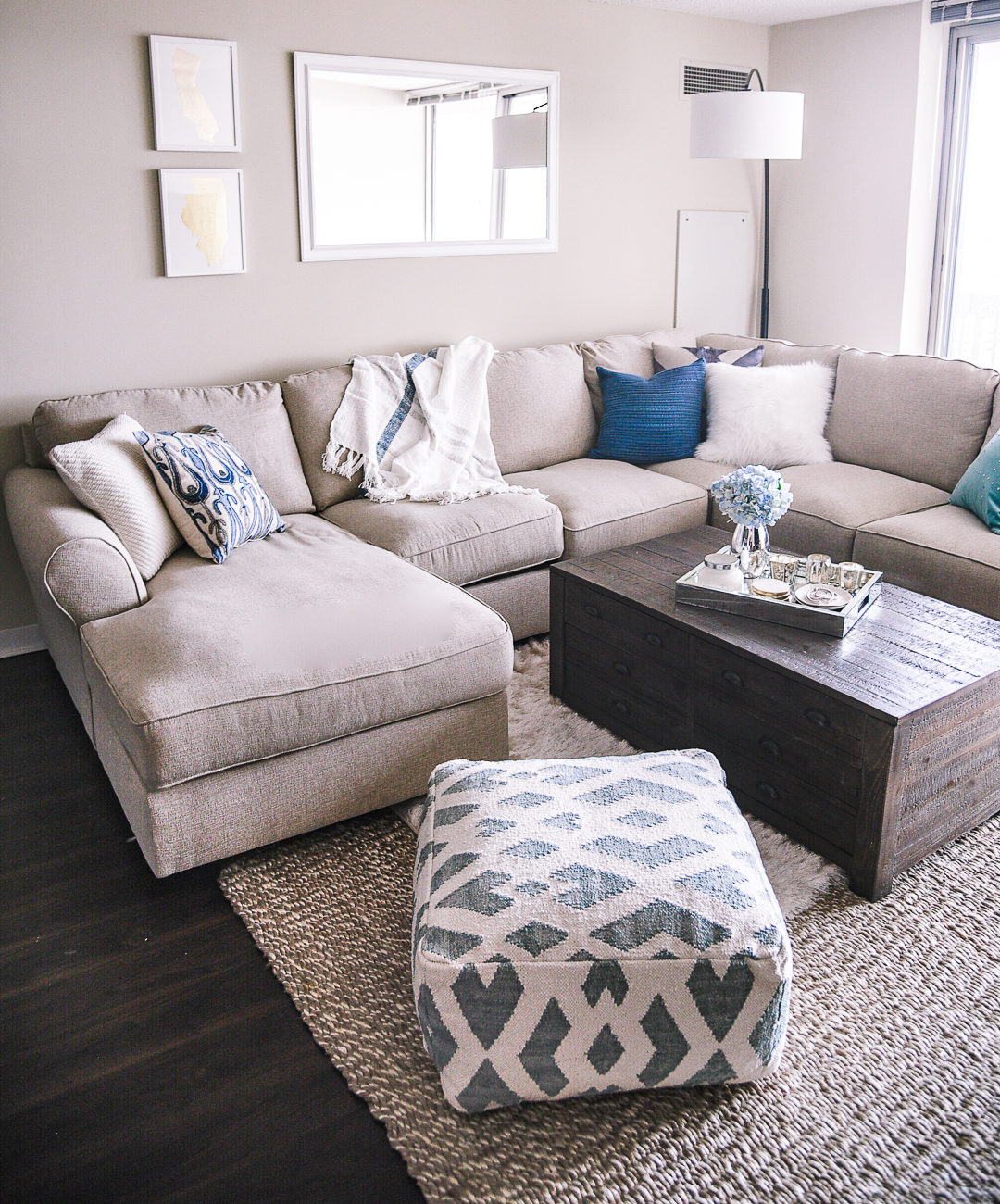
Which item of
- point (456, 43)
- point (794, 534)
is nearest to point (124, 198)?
point (456, 43)

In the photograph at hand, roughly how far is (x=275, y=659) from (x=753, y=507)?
3.88 feet

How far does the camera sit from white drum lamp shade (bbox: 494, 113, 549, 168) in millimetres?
3959

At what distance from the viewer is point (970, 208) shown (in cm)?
432

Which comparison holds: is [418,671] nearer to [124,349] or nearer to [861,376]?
[124,349]

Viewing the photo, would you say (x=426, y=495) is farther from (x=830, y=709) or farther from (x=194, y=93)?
(x=830, y=709)

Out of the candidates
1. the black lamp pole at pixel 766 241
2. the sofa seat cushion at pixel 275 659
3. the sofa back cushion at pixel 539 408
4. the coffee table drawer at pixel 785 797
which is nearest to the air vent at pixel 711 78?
the black lamp pole at pixel 766 241

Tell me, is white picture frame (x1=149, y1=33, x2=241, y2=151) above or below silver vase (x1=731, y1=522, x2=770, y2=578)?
above

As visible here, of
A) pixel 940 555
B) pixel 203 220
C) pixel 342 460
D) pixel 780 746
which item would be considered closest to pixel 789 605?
pixel 780 746

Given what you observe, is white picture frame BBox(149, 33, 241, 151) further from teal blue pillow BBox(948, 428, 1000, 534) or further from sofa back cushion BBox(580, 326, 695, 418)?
teal blue pillow BBox(948, 428, 1000, 534)

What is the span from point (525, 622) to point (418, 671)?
3.56 ft

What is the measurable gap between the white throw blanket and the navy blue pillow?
529 mm

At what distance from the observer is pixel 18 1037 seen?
1807 mm

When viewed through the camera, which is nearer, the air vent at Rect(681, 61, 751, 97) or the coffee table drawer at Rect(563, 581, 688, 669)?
the coffee table drawer at Rect(563, 581, 688, 669)

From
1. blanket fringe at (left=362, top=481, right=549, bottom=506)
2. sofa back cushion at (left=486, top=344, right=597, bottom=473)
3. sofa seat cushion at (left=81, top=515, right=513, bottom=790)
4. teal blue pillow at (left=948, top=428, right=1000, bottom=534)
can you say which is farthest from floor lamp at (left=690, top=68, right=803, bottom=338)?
sofa seat cushion at (left=81, top=515, right=513, bottom=790)
